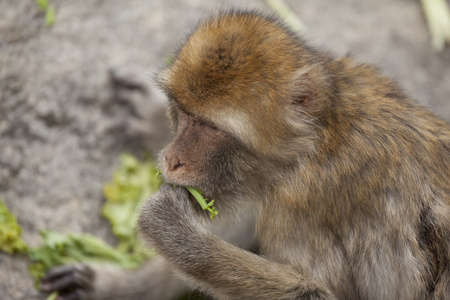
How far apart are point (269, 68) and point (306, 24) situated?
146 inches

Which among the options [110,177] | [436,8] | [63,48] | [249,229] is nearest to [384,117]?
[249,229]

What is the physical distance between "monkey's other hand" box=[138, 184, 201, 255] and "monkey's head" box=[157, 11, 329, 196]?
195mm

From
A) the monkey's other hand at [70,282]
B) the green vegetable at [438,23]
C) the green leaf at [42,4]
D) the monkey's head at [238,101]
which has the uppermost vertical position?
the green vegetable at [438,23]

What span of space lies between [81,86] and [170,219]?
2.58m

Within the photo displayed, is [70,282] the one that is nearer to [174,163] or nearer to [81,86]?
[174,163]

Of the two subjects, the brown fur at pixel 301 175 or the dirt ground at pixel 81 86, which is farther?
the dirt ground at pixel 81 86

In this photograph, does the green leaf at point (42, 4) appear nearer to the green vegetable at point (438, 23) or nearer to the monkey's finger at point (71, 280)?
the monkey's finger at point (71, 280)

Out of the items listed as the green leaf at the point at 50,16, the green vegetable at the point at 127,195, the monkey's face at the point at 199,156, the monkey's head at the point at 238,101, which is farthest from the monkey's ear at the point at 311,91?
the green leaf at the point at 50,16

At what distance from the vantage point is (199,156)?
298cm

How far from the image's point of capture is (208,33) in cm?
308

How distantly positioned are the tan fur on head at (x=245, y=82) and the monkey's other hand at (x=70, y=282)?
6.42 ft

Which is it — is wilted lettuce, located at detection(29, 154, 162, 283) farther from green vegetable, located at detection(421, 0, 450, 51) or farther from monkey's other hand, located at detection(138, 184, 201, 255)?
green vegetable, located at detection(421, 0, 450, 51)

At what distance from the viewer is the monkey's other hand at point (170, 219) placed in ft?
10.2

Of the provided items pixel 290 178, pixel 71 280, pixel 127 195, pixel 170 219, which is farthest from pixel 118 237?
pixel 290 178
